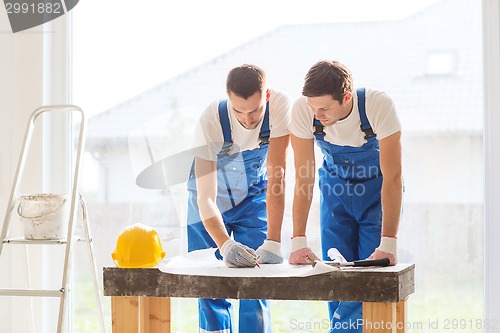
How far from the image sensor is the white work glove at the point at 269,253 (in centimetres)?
256

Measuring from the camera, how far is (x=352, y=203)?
2594 millimetres

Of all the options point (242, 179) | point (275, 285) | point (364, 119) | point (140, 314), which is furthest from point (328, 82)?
point (140, 314)

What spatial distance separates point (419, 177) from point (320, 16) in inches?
29.2

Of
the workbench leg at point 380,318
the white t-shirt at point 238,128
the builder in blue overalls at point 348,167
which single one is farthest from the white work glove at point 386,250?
the white t-shirt at point 238,128

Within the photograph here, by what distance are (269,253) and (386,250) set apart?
40 cm

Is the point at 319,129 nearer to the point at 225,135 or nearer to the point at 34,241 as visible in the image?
the point at 225,135

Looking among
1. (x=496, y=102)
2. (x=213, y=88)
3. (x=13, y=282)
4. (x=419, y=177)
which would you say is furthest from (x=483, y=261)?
(x=13, y=282)

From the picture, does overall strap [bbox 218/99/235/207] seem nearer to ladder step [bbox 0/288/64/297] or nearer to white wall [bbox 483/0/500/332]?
ladder step [bbox 0/288/64/297]

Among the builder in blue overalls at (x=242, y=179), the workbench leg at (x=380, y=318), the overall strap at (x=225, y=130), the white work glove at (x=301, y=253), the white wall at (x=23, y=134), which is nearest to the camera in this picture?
the workbench leg at (x=380, y=318)

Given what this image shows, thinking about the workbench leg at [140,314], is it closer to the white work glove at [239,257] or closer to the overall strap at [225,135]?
the white work glove at [239,257]

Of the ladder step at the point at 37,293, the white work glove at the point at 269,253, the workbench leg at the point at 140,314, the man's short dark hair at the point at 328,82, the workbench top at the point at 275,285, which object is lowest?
the workbench leg at the point at 140,314

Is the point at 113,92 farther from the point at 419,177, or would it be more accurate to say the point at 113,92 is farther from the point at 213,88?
the point at 419,177

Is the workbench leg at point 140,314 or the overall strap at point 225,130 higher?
the overall strap at point 225,130

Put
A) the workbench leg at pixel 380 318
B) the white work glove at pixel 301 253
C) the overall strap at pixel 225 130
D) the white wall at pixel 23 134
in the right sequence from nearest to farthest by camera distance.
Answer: the workbench leg at pixel 380 318 < the white work glove at pixel 301 253 < the overall strap at pixel 225 130 < the white wall at pixel 23 134
